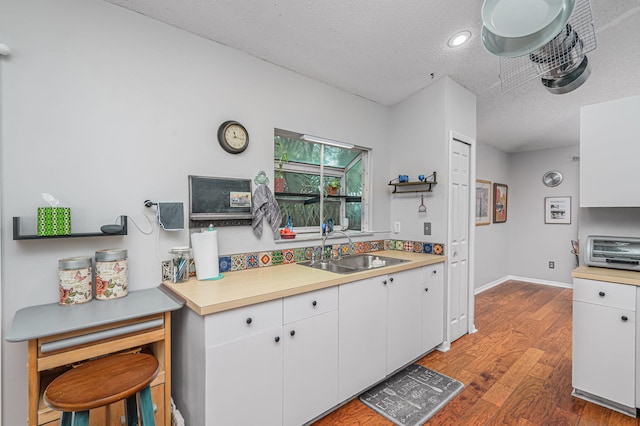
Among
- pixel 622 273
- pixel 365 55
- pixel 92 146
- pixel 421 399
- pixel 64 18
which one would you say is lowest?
pixel 421 399

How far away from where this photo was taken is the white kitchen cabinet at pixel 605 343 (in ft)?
6.08

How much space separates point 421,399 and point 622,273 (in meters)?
1.67

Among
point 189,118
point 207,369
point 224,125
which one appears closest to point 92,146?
point 189,118

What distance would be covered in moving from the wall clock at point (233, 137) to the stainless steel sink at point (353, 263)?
1.04 m

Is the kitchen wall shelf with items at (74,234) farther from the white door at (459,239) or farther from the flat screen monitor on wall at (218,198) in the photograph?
the white door at (459,239)

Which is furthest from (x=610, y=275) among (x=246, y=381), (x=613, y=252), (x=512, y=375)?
(x=246, y=381)

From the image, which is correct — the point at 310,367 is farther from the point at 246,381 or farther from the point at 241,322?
the point at 241,322

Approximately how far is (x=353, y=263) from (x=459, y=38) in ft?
6.74

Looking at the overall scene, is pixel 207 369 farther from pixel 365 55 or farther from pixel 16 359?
pixel 365 55

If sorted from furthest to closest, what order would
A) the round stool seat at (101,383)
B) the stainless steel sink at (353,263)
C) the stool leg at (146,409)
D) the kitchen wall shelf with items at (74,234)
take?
1. the stainless steel sink at (353,263)
2. the kitchen wall shelf with items at (74,234)
3. the stool leg at (146,409)
4. the round stool seat at (101,383)

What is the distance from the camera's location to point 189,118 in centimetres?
188

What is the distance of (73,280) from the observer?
142 cm

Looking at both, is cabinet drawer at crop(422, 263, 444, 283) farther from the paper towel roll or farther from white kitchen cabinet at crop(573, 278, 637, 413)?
the paper towel roll

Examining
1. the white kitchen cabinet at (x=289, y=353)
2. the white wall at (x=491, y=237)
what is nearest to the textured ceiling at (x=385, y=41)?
the white wall at (x=491, y=237)
